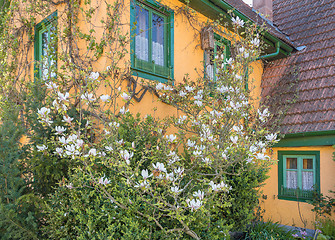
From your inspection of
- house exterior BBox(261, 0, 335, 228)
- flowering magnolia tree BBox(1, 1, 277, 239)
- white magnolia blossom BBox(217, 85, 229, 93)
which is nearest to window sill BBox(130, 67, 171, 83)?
flowering magnolia tree BBox(1, 1, 277, 239)

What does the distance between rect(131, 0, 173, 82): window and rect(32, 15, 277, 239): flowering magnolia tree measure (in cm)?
45

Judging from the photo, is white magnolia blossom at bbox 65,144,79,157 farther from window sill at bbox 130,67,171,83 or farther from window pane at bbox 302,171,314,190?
window pane at bbox 302,171,314,190

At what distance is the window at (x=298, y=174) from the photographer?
6000 mm

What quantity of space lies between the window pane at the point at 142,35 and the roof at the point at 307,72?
3928mm

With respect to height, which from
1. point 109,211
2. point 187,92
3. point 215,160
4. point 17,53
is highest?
point 17,53

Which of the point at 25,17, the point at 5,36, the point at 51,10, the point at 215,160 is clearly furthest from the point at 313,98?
the point at 5,36

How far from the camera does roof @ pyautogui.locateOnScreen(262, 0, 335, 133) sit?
602 centimetres

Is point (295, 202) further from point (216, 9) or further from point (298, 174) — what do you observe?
point (216, 9)

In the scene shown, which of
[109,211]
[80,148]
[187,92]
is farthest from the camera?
[187,92]

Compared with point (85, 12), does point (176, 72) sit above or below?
below

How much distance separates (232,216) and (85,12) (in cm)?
418

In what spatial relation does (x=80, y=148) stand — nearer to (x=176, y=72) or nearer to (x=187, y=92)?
(x=187, y=92)

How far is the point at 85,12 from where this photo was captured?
432cm

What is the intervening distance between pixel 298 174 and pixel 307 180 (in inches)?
9.2
